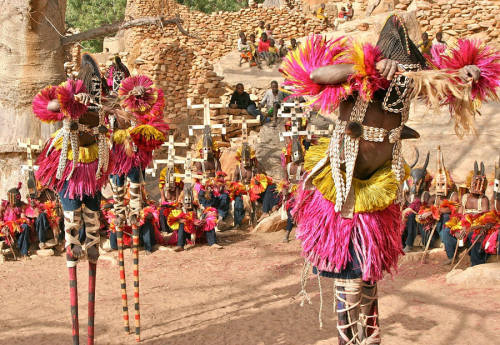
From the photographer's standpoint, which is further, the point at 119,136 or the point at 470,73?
the point at 119,136

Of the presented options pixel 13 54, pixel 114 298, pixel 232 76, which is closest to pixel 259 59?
pixel 232 76

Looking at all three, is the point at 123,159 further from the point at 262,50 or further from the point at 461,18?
the point at 461,18

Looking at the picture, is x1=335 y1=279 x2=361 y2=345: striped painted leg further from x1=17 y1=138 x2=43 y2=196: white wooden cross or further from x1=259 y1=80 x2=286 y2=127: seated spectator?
x1=259 y1=80 x2=286 y2=127: seated spectator

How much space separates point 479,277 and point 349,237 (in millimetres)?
3417

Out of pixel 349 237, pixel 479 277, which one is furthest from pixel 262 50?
pixel 349 237

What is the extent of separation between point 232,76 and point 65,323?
47.2ft

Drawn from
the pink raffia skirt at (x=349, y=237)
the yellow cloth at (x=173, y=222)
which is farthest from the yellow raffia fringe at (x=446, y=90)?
the yellow cloth at (x=173, y=222)

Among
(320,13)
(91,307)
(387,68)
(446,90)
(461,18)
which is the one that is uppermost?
(320,13)

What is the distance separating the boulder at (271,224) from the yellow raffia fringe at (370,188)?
6621mm

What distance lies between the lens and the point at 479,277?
6234mm

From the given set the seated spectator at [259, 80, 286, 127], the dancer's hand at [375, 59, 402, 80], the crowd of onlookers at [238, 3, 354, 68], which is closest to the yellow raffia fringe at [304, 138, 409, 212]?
the dancer's hand at [375, 59, 402, 80]

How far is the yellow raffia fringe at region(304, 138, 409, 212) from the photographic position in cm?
346

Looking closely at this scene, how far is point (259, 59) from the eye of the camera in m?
20.2

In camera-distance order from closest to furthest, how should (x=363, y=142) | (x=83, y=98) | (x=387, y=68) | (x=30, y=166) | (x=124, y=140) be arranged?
(x=387, y=68)
(x=363, y=142)
(x=83, y=98)
(x=124, y=140)
(x=30, y=166)
